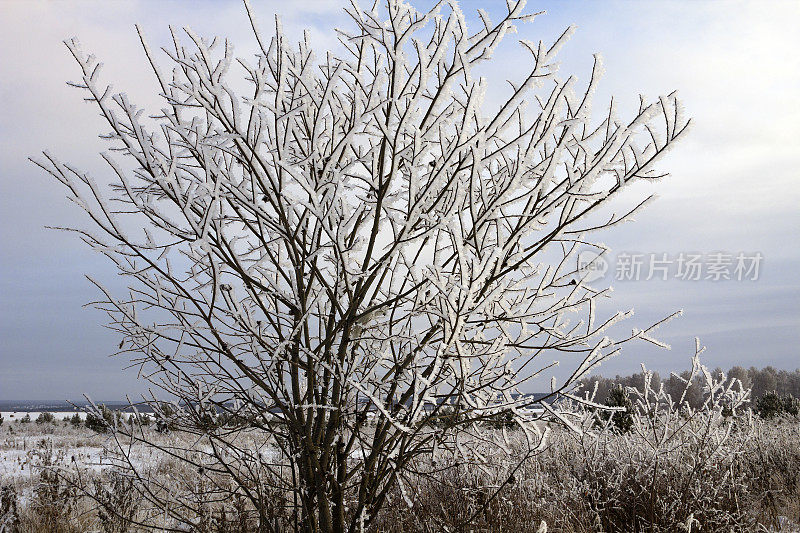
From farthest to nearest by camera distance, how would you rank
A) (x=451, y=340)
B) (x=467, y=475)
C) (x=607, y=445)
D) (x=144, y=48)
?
(x=607, y=445), (x=467, y=475), (x=144, y=48), (x=451, y=340)

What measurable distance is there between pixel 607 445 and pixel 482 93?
453 centimetres

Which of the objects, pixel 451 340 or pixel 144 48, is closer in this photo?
pixel 451 340

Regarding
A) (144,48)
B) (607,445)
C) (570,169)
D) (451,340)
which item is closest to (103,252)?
(144,48)

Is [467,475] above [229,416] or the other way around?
the other way around

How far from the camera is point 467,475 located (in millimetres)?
5062

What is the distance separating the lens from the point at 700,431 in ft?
17.4

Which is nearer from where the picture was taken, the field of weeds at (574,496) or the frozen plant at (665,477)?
the field of weeds at (574,496)

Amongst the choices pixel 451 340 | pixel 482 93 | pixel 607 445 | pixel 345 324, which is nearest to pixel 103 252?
pixel 345 324

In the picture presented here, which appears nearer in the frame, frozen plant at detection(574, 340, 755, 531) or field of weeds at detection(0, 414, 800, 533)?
field of weeds at detection(0, 414, 800, 533)

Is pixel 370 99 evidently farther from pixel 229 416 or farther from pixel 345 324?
pixel 229 416

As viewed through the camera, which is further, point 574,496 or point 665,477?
point 665,477

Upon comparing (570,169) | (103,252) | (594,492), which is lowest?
(594,492)

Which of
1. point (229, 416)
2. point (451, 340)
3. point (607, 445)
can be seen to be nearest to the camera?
point (451, 340)

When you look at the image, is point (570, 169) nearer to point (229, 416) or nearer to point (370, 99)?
point (370, 99)
